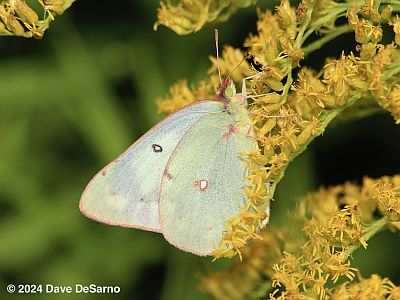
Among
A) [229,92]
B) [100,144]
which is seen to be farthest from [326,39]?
[100,144]

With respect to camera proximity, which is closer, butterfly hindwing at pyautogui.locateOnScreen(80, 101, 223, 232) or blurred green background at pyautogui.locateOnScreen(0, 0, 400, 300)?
butterfly hindwing at pyautogui.locateOnScreen(80, 101, 223, 232)

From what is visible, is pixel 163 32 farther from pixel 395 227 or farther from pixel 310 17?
pixel 395 227

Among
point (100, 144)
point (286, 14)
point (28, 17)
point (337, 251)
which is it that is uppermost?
point (28, 17)

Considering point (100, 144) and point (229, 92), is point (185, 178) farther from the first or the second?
point (100, 144)

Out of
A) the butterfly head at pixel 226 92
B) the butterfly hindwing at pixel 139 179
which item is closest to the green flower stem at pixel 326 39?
the butterfly head at pixel 226 92

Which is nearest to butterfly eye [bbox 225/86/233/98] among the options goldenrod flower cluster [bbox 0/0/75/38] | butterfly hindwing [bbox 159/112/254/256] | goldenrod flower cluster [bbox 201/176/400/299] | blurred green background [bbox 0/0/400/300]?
butterfly hindwing [bbox 159/112/254/256]

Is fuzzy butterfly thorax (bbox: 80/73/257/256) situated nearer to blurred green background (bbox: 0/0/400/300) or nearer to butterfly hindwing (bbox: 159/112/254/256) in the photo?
butterfly hindwing (bbox: 159/112/254/256)
